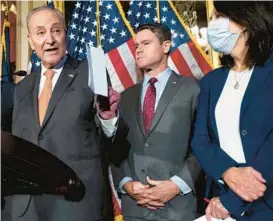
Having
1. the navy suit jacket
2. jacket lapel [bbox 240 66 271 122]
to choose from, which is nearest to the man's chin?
the navy suit jacket

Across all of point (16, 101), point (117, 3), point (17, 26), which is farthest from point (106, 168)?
point (17, 26)

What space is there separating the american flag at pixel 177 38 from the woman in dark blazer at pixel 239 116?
39.8 inches

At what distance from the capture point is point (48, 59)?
6.08ft

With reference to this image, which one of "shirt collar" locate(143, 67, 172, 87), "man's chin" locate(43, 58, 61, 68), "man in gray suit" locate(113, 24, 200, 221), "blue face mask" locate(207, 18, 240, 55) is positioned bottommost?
"man in gray suit" locate(113, 24, 200, 221)

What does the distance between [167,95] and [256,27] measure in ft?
1.89

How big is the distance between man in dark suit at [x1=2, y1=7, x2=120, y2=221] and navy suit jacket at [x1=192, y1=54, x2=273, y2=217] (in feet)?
1.18

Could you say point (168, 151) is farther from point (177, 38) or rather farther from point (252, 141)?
point (177, 38)

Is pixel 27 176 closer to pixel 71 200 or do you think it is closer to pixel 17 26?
pixel 71 200

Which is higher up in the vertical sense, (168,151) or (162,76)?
(162,76)

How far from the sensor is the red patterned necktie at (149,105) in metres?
2.01

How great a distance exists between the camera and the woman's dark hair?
1.58 m

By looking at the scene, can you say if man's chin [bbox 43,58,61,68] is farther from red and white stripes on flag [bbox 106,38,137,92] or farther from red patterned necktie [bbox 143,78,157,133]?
red and white stripes on flag [bbox 106,38,137,92]

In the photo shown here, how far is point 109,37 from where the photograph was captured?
2.83m

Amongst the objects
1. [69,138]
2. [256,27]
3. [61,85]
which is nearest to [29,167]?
[69,138]
